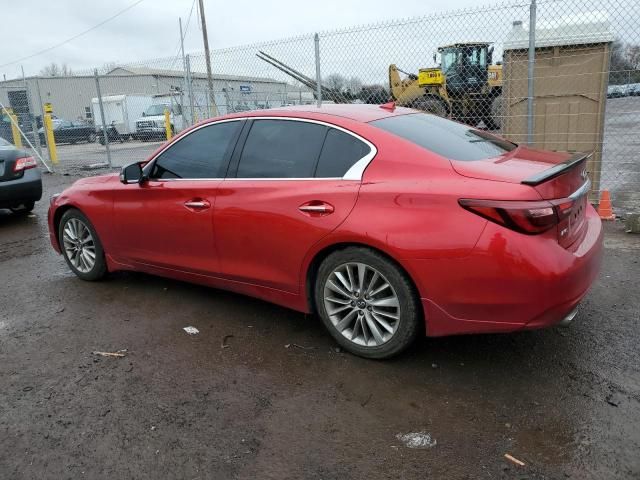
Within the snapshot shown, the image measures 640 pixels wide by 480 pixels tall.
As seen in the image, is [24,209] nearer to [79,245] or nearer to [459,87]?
[79,245]

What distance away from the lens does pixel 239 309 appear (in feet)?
14.0

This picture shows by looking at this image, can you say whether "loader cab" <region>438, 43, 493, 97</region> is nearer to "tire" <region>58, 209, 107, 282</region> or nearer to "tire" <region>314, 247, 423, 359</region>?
"tire" <region>58, 209, 107, 282</region>

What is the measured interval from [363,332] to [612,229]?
397cm

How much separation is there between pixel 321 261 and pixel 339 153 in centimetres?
68

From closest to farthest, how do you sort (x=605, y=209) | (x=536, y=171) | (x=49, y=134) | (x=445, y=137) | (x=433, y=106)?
(x=536, y=171)
(x=445, y=137)
(x=605, y=209)
(x=433, y=106)
(x=49, y=134)

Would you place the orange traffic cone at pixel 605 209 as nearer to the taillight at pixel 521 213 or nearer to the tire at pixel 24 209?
the taillight at pixel 521 213

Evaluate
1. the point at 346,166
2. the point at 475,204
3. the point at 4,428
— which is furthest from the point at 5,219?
the point at 475,204

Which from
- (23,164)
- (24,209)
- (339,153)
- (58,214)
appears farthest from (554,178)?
(24,209)

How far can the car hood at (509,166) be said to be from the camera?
291cm

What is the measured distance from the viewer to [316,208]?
333cm

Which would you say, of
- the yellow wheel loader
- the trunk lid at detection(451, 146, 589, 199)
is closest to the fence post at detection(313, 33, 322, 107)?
the yellow wheel loader

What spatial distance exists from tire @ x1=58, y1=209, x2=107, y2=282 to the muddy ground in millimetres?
650

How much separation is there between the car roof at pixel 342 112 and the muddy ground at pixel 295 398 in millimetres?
1474

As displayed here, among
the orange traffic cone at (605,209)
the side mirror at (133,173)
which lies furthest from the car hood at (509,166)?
the orange traffic cone at (605,209)
